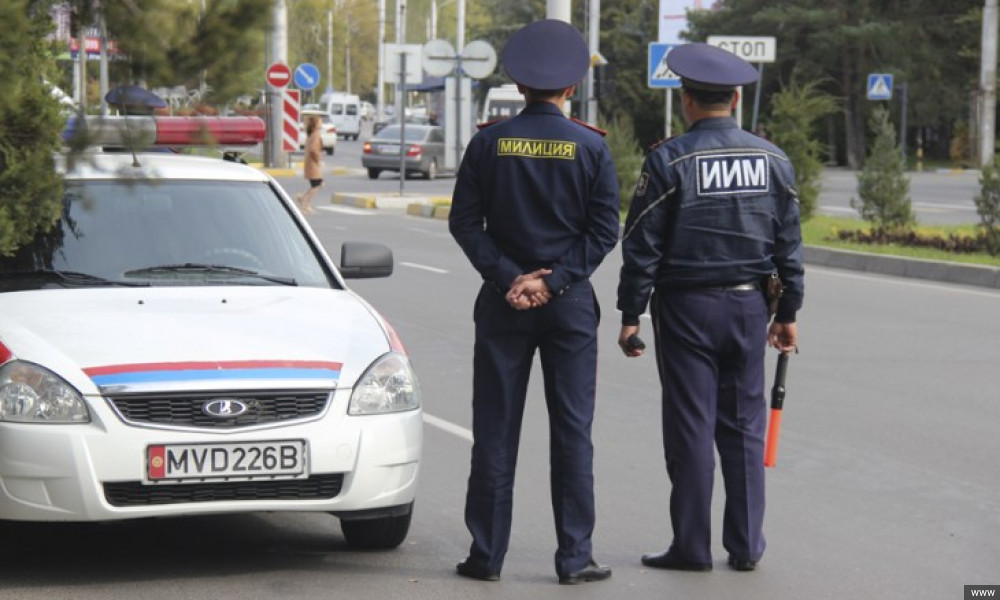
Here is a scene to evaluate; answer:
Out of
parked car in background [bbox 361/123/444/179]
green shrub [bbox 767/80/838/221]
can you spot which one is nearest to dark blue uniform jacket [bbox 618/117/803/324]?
green shrub [bbox 767/80/838/221]

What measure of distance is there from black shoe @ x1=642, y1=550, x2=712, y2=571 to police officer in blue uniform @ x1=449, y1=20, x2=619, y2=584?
263mm

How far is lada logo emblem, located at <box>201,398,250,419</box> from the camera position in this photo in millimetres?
5598

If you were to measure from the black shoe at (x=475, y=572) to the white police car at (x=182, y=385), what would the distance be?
289 mm

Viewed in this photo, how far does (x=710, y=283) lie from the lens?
5984 mm

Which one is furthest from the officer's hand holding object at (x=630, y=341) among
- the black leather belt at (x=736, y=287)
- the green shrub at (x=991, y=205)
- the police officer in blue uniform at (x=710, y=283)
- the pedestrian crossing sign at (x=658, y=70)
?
the pedestrian crossing sign at (x=658, y=70)

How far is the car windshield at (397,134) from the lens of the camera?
45.4 metres

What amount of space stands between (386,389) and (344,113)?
94711mm

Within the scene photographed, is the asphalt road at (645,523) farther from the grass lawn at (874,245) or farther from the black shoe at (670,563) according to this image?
the grass lawn at (874,245)

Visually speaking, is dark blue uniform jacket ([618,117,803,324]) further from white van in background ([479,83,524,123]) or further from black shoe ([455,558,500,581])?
white van in background ([479,83,524,123])

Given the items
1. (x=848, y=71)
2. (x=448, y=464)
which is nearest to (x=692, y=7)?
(x=848, y=71)

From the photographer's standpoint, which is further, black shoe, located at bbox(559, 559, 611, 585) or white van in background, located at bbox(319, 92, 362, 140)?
white van in background, located at bbox(319, 92, 362, 140)

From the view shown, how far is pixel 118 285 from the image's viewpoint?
646 centimetres

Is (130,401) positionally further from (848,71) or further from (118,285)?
(848,71)

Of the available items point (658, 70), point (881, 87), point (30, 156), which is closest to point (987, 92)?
point (881, 87)
